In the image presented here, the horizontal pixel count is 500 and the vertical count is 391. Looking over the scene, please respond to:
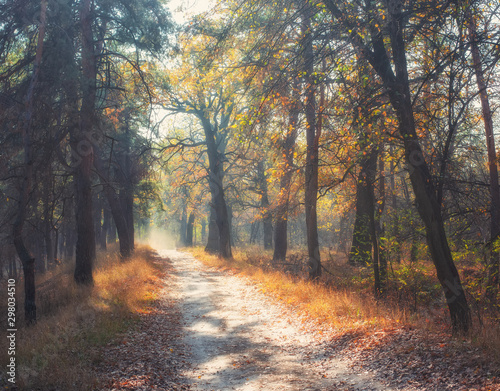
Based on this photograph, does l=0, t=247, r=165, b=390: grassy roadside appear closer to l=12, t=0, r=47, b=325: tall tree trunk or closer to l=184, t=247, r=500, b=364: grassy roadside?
l=12, t=0, r=47, b=325: tall tree trunk

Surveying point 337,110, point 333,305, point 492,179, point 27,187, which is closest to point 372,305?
point 333,305

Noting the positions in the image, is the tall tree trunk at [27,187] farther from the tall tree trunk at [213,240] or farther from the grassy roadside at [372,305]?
the tall tree trunk at [213,240]

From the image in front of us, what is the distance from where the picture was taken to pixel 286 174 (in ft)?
41.6

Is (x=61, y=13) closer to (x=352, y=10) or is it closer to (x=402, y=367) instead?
(x=352, y=10)

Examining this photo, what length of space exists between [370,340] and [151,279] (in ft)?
32.9

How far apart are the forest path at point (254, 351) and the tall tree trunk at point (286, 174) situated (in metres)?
3.61

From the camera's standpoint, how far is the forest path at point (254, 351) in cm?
521

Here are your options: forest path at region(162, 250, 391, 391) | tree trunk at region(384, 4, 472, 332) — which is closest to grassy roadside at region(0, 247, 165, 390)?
forest path at region(162, 250, 391, 391)

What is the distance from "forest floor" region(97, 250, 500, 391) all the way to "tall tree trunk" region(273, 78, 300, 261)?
4273mm

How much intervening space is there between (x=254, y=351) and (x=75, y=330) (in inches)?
140

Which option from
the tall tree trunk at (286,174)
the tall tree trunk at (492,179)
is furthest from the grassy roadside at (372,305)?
the tall tree trunk at (286,174)

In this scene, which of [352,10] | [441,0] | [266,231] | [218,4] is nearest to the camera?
[441,0]

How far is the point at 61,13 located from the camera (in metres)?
9.75

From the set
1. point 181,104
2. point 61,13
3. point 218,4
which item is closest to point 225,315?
point 218,4
